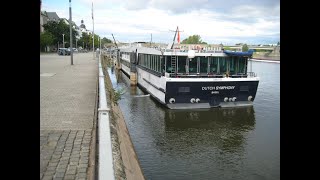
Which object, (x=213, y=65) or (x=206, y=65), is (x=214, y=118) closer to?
(x=206, y=65)

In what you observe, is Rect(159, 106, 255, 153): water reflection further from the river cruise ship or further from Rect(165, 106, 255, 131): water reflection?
the river cruise ship

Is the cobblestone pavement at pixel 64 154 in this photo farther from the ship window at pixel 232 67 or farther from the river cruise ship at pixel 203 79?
the ship window at pixel 232 67

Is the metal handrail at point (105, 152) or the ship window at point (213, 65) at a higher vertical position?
the ship window at point (213, 65)

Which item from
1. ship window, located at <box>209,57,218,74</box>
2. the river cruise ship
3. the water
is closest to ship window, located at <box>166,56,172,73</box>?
the river cruise ship

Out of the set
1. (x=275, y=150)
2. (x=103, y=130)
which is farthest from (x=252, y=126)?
(x=103, y=130)

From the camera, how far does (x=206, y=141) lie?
43.0ft

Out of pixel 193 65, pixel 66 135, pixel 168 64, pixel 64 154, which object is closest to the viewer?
pixel 64 154

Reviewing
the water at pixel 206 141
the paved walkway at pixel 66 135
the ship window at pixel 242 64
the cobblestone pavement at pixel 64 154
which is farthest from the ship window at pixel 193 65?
the cobblestone pavement at pixel 64 154

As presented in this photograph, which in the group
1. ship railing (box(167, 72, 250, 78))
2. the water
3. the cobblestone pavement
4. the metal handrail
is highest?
ship railing (box(167, 72, 250, 78))

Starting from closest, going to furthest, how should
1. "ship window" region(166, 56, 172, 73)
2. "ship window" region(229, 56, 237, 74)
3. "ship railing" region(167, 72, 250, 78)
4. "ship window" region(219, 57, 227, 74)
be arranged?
"ship railing" region(167, 72, 250, 78) < "ship window" region(166, 56, 172, 73) < "ship window" region(219, 57, 227, 74) < "ship window" region(229, 56, 237, 74)

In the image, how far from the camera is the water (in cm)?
1013

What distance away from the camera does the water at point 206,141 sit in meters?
10.1

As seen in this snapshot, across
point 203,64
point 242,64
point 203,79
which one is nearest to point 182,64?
→ point 203,64
